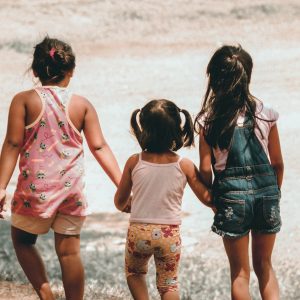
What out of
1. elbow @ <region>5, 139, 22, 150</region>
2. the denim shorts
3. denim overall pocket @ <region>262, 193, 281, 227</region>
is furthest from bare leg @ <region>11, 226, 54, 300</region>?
denim overall pocket @ <region>262, 193, 281, 227</region>

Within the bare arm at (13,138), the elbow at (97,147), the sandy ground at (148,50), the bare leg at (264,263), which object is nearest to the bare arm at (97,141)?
the elbow at (97,147)

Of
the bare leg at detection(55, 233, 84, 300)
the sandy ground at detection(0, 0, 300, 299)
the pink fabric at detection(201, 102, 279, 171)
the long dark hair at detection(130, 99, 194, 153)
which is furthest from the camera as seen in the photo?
the sandy ground at detection(0, 0, 300, 299)

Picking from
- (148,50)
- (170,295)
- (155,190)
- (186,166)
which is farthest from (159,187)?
(148,50)

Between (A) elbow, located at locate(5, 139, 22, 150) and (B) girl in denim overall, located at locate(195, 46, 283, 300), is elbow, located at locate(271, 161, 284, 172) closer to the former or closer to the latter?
(B) girl in denim overall, located at locate(195, 46, 283, 300)

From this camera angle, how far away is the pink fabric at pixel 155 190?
3.82 meters

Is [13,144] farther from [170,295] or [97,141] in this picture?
[170,295]

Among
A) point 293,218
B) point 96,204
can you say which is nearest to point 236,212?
point 293,218

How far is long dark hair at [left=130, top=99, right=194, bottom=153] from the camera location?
3.79 metres

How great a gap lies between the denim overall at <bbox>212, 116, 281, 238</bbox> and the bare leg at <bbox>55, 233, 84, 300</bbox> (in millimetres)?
632

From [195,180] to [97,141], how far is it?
50cm

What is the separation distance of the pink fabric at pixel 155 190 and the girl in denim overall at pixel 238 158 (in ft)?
0.52

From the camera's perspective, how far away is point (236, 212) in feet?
12.7

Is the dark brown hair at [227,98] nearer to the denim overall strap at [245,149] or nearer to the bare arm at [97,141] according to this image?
the denim overall strap at [245,149]

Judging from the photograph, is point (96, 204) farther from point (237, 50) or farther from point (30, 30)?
point (30, 30)
